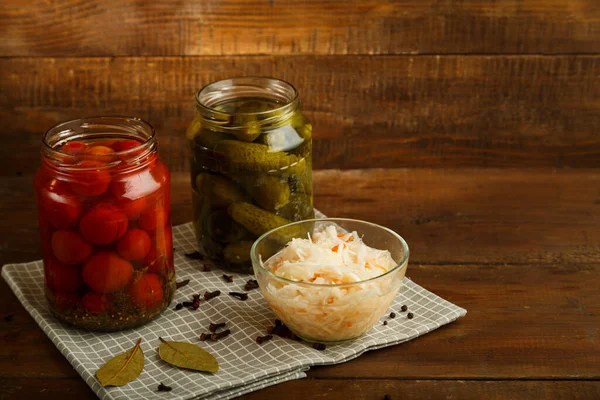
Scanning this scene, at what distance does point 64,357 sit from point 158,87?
82cm

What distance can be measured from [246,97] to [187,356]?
535 millimetres

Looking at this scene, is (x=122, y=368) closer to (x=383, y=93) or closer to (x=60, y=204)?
(x=60, y=204)

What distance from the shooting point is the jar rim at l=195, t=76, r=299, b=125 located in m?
1.49

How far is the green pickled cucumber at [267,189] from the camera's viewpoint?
1452 millimetres

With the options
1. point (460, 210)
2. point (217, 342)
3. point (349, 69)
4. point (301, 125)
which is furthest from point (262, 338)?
point (349, 69)

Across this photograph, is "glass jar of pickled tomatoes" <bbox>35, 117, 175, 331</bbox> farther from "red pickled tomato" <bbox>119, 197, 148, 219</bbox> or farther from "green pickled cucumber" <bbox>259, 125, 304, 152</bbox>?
"green pickled cucumber" <bbox>259, 125, 304, 152</bbox>

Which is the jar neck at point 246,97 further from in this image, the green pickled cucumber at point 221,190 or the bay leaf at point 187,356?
the bay leaf at point 187,356

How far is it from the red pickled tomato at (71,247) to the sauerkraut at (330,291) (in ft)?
0.87

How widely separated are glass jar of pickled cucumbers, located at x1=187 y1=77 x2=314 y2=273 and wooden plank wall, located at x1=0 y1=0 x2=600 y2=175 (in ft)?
1.29

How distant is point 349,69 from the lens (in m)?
1.93

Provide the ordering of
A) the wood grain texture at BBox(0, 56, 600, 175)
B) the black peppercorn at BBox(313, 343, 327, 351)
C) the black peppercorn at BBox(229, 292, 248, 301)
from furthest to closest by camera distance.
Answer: the wood grain texture at BBox(0, 56, 600, 175) → the black peppercorn at BBox(229, 292, 248, 301) → the black peppercorn at BBox(313, 343, 327, 351)

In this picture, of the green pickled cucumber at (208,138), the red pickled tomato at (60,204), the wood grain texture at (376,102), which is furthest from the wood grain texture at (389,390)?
the wood grain texture at (376,102)

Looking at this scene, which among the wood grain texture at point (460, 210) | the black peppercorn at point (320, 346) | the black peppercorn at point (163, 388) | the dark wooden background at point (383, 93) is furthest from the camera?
the dark wooden background at point (383, 93)

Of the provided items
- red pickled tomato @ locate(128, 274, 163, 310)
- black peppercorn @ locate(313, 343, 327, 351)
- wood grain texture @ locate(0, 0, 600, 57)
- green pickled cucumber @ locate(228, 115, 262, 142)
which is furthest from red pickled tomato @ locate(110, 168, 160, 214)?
wood grain texture @ locate(0, 0, 600, 57)
